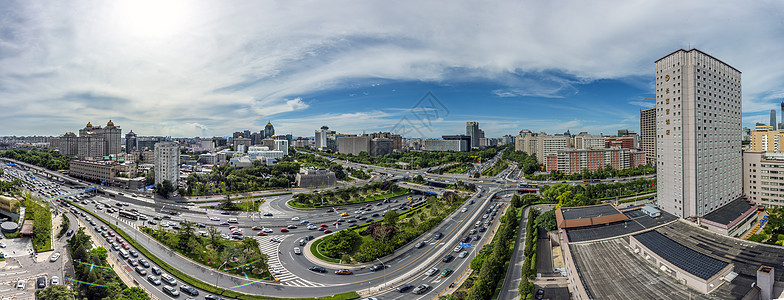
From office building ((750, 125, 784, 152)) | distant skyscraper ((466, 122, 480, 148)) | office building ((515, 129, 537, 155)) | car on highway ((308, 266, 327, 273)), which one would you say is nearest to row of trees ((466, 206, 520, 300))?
car on highway ((308, 266, 327, 273))

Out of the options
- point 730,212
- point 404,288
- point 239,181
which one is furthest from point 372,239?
point 239,181

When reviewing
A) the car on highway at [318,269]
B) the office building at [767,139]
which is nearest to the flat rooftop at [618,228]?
the car on highway at [318,269]


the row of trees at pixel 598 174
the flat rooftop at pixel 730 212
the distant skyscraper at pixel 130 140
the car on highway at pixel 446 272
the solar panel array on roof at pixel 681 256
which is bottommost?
the car on highway at pixel 446 272

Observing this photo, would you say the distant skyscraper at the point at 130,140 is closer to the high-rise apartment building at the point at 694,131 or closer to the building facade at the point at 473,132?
the building facade at the point at 473,132

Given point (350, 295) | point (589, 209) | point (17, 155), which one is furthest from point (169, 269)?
point (17, 155)

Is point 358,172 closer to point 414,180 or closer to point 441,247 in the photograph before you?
point 414,180
